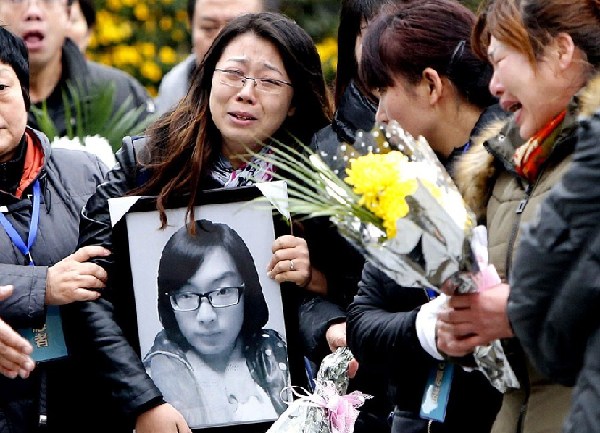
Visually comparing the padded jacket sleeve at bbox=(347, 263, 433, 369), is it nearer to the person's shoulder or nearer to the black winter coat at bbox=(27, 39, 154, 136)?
the black winter coat at bbox=(27, 39, 154, 136)

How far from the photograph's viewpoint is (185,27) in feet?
33.1

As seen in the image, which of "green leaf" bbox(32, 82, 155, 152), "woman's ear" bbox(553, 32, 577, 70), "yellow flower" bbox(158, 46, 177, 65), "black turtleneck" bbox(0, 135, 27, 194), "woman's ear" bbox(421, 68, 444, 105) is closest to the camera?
"woman's ear" bbox(553, 32, 577, 70)

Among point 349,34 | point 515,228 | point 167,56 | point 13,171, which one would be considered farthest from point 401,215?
point 167,56

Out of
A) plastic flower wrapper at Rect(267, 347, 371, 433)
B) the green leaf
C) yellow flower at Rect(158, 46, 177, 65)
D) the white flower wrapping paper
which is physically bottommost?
plastic flower wrapper at Rect(267, 347, 371, 433)

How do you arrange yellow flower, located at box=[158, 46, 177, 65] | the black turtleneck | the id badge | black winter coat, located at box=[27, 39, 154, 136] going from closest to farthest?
the id badge
the black turtleneck
black winter coat, located at box=[27, 39, 154, 136]
yellow flower, located at box=[158, 46, 177, 65]

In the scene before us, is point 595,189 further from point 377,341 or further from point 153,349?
point 153,349

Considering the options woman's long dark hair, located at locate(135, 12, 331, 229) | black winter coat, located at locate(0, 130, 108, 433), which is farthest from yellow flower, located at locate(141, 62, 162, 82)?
woman's long dark hair, located at locate(135, 12, 331, 229)

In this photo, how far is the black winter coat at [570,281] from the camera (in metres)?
2.70

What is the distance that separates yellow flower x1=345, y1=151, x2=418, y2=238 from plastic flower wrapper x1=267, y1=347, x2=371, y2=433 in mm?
1151

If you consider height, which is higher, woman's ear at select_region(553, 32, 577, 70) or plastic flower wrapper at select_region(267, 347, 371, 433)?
woman's ear at select_region(553, 32, 577, 70)

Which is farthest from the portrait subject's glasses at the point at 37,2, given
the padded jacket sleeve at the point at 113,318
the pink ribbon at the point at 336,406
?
the pink ribbon at the point at 336,406

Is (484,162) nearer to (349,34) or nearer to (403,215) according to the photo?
(403,215)

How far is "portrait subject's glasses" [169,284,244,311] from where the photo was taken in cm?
432

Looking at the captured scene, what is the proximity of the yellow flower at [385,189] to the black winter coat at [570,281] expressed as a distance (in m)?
0.33
